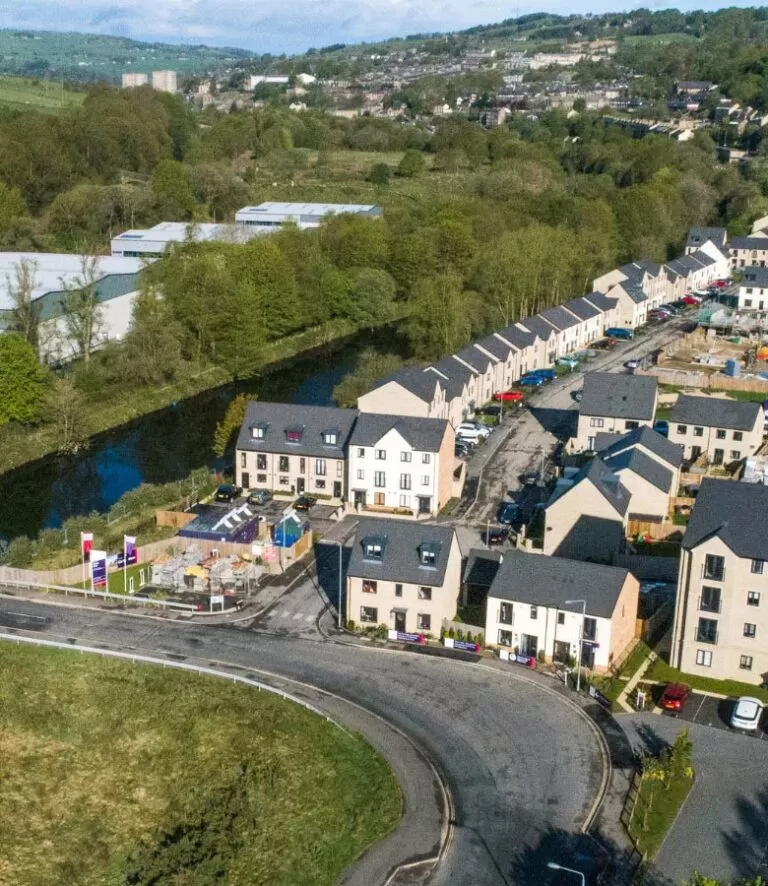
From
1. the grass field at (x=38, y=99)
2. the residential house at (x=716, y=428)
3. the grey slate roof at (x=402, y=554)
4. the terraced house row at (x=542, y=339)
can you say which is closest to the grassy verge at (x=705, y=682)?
the grey slate roof at (x=402, y=554)

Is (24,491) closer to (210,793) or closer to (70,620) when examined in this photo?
(70,620)

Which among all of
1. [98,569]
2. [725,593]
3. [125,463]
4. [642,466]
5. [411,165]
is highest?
[411,165]

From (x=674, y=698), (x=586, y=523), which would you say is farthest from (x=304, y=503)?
(x=674, y=698)

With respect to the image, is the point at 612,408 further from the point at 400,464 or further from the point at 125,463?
the point at 125,463

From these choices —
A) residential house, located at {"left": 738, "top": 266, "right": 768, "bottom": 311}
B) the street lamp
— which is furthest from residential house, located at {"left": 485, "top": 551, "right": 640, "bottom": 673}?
residential house, located at {"left": 738, "top": 266, "right": 768, "bottom": 311}

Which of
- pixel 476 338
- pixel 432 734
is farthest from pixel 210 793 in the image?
pixel 476 338

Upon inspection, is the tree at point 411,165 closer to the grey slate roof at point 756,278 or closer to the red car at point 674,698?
the grey slate roof at point 756,278
